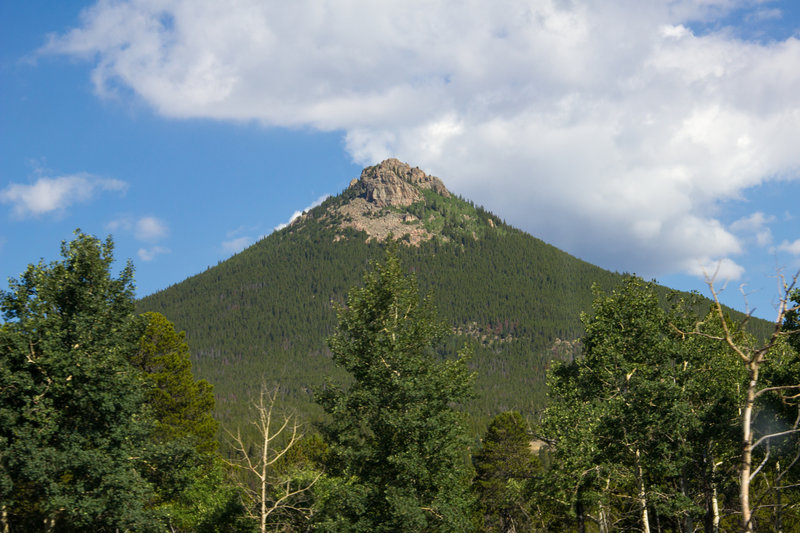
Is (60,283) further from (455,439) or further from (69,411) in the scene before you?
(455,439)

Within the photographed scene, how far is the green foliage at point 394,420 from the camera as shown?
27.1 meters

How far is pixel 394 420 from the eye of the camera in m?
26.8

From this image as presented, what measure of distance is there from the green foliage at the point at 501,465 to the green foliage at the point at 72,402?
3396cm

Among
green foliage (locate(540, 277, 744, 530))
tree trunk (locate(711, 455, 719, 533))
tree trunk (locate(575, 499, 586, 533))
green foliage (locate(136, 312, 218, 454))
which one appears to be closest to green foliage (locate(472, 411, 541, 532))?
tree trunk (locate(575, 499, 586, 533))

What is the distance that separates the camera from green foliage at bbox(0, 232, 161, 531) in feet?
79.8

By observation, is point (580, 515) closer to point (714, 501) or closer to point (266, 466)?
point (714, 501)

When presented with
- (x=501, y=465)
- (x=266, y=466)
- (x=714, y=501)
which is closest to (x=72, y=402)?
(x=266, y=466)

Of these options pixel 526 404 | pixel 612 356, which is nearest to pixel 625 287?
pixel 612 356

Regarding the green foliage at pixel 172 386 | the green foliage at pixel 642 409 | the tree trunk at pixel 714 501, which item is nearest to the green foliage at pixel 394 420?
the green foliage at pixel 642 409

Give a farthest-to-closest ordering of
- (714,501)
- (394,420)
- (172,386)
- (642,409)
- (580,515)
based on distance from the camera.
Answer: (172,386), (580,515), (714,501), (394,420), (642,409)

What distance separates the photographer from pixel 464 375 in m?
30.2

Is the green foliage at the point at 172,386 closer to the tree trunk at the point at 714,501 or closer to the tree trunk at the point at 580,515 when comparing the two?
the tree trunk at the point at 580,515

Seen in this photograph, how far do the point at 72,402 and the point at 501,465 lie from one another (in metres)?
41.4

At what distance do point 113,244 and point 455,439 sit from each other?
18372 millimetres
